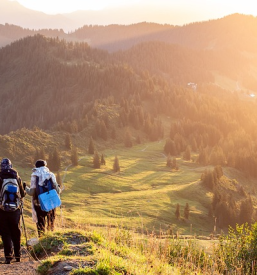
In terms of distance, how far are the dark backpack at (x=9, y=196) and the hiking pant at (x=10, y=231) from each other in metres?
0.41

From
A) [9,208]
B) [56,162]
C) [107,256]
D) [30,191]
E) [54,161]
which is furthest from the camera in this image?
[56,162]

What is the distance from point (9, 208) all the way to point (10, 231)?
129 cm

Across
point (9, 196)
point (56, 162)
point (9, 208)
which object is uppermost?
point (9, 196)

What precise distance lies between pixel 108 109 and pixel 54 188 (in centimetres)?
16068

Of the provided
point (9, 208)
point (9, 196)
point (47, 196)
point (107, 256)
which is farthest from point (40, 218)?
point (107, 256)

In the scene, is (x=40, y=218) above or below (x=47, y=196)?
below

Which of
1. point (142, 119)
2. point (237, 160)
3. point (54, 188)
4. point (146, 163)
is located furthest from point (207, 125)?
point (54, 188)

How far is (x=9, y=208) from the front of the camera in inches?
564

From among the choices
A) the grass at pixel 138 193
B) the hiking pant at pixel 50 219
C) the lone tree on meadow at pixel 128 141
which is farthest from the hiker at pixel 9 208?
the lone tree on meadow at pixel 128 141

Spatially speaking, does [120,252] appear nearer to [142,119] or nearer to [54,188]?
[54,188]

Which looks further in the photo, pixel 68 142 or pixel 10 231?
pixel 68 142

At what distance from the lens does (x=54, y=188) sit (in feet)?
55.9

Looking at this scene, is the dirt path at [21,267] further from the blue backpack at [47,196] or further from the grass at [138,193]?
the grass at [138,193]

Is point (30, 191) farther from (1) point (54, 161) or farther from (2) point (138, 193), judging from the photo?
(1) point (54, 161)
